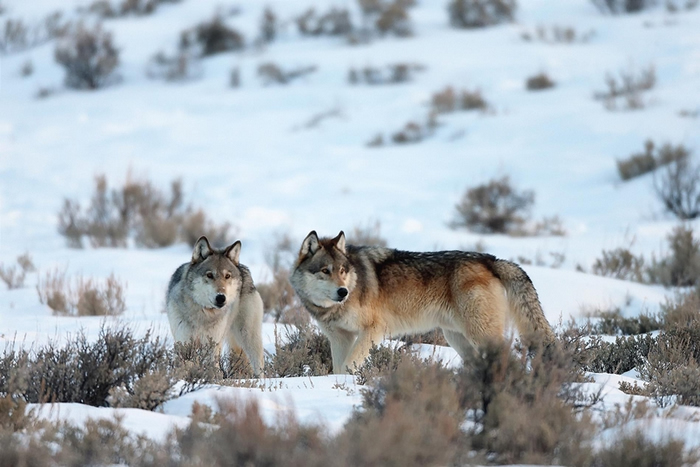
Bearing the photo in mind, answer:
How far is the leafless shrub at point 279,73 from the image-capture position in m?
24.7

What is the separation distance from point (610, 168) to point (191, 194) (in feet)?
30.9

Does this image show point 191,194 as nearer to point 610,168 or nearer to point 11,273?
point 11,273

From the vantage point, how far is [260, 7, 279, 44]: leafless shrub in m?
28.0

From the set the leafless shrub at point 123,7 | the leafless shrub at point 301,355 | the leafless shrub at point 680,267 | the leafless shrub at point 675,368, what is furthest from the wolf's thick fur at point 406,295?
the leafless shrub at point 123,7

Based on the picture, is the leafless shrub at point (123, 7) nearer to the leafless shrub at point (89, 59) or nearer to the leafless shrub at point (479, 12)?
the leafless shrub at point (89, 59)

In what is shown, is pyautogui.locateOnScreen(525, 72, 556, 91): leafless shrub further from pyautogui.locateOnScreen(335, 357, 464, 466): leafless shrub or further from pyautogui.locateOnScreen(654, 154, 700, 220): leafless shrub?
pyautogui.locateOnScreen(335, 357, 464, 466): leafless shrub

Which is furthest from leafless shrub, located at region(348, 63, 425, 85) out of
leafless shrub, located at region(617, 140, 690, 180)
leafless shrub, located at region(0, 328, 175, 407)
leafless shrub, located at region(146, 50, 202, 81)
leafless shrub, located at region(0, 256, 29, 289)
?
leafless shrub, located at region(0, 328, 175, 407)

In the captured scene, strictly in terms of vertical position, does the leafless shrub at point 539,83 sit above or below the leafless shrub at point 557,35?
below

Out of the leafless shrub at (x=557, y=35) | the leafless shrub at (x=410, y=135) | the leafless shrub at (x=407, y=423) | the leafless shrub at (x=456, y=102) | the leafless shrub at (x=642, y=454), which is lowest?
the leafless shrub at (x=642, y=454)

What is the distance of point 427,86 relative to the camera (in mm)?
22891

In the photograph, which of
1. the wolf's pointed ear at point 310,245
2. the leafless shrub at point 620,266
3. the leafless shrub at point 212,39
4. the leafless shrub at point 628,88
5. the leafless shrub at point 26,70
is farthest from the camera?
the leafless shrub at point 212,39

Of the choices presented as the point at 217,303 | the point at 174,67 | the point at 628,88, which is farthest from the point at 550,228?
the point at 174,67

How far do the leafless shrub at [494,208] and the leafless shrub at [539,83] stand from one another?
6.65 m

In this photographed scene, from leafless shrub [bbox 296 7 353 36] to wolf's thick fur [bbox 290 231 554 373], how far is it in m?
21.9
